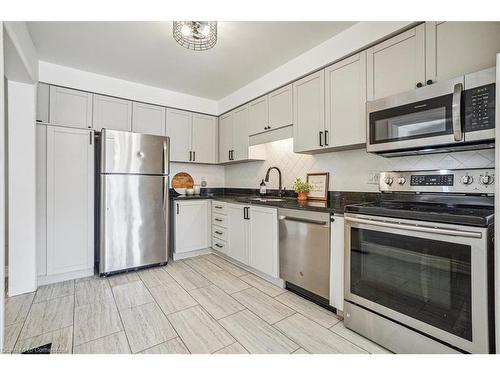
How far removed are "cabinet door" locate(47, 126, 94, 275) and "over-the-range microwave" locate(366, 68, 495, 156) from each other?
2979 millimetres

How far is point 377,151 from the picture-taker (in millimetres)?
1883

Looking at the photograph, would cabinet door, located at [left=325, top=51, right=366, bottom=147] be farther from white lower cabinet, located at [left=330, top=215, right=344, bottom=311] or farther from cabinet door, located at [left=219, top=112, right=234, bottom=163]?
cabinet door, located at [left=219, top=112, right=234, bottom=163]

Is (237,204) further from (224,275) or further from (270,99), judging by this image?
(270,99)

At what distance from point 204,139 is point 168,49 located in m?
1.61

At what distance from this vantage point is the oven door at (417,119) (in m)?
1.48

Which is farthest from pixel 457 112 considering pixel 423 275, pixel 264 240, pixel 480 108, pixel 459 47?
pixel 264 240

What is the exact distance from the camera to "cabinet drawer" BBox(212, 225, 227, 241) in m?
3.28

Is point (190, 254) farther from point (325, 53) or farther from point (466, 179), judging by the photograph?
point (466, 179)

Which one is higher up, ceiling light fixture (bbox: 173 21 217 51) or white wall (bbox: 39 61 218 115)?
white wall (bbox: 39 61 218 115)

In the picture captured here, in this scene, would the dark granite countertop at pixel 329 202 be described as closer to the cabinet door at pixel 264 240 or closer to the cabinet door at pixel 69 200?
the cabinet door at pixel 264 240

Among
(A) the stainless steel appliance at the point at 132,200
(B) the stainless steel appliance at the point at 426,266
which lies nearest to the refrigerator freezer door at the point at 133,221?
(A) the stainless steel appliance at the point at 132,200

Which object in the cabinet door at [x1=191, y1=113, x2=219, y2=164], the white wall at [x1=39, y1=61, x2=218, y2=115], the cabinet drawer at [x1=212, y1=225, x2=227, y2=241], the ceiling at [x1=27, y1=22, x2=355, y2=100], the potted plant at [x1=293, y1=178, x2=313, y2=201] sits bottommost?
the cabinet drawer at [x1=212, y1=225, x2=227, y2=241]

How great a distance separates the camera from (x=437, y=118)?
61.3 inches

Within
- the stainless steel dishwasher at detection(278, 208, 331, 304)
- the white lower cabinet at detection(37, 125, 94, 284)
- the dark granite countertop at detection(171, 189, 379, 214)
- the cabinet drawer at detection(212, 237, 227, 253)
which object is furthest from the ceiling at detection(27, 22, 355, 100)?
the cabinet drawer at detection(212, 237, 227, 253)
